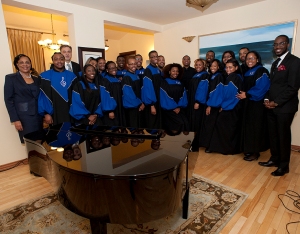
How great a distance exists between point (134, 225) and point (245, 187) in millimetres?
1509

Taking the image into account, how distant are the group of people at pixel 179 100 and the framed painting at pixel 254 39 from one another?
643 millimetres

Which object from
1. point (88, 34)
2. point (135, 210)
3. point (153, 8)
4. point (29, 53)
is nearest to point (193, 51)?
point (153, 8)

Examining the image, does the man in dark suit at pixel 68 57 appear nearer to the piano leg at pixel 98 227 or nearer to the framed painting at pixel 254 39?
the piano leg at pixel 98 227

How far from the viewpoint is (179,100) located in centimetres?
348

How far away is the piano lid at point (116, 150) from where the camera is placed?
129cm

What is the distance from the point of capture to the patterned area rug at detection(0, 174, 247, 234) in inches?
73.5

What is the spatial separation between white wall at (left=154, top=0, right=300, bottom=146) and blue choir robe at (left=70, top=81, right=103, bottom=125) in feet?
9.72

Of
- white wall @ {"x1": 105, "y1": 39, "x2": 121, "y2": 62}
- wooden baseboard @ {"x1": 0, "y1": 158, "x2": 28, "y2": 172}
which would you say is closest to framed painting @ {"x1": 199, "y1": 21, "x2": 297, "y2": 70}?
wooden baseboard @ {"x1": 0, "y1": 158, "x2": 28, "y2": 172}

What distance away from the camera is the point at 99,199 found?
1.22 meters

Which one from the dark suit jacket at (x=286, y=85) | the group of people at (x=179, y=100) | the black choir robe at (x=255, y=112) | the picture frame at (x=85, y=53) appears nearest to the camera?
the dark suit jacket at (x=286, y=85)

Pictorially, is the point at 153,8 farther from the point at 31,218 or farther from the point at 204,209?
the point at 31,218

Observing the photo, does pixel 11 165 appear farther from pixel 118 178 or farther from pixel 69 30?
pixel 118 178

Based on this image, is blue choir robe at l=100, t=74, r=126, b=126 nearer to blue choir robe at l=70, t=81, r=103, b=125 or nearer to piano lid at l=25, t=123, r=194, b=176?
blue choir robe at l=70, t=81, r=103, b=125

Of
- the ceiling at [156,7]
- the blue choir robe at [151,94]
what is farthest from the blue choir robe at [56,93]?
the ceiling at [156,7]
